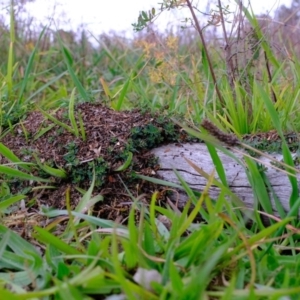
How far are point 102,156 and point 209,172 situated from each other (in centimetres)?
41

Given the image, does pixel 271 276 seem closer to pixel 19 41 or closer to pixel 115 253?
pixel 115 253

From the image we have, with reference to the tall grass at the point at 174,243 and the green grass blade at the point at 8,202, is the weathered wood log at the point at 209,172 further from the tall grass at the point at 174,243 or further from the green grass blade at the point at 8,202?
the green grass blade at the point at 8,202

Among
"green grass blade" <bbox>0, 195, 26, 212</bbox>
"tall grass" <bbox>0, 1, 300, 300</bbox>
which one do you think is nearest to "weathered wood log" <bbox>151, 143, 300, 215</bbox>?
"tall grass" <bbox>0, 1, 300, 300</bbox>

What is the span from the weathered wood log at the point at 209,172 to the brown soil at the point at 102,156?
0.05m

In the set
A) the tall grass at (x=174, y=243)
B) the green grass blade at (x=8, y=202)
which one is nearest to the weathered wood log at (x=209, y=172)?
the tall grass at (x=174, y=243)

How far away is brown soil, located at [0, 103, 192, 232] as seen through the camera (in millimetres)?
1647

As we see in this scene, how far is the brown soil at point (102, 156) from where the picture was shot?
64.9 inches

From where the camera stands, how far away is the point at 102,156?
5.52 feet

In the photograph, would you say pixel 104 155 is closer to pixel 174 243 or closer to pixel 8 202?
pixel 8 202

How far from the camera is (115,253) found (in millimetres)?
983

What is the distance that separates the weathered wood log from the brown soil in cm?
5

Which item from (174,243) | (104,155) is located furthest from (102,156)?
(174,243)

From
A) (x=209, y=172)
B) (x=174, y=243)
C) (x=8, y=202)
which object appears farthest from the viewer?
(x=209, y=172)

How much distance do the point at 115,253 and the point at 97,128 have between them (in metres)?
0.89
